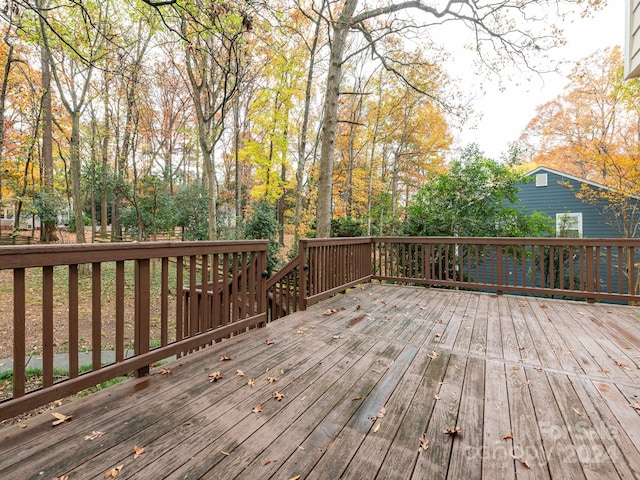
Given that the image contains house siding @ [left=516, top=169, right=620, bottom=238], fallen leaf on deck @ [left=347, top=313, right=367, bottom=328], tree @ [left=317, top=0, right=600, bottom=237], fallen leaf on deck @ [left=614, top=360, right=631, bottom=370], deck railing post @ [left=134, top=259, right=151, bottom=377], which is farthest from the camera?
house siding @ [left=516, top=169, right=620, bottom=238]

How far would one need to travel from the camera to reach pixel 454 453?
54.5 inches

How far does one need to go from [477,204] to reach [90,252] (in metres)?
7.11

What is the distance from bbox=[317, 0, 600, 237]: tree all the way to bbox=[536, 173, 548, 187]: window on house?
198 inches

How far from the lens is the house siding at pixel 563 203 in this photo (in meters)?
9.30

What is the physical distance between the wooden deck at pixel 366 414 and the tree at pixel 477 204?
4128 mm

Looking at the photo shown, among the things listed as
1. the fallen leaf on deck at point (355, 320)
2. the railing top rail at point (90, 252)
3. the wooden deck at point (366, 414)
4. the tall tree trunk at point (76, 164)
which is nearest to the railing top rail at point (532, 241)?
the wooden deck at point (366, 414)

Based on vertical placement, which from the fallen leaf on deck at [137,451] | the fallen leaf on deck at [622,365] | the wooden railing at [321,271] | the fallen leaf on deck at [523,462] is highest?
the wooden railing at [321,271]

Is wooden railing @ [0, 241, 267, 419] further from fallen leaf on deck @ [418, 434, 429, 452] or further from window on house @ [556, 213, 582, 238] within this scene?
window on house @ [556, 213, 582, 238]

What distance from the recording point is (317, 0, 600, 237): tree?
5.81 m

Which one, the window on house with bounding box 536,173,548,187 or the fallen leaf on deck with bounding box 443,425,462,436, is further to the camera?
the window on house with bounding box 536,173,548,187

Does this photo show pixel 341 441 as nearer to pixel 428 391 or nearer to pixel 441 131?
pixel 428 391

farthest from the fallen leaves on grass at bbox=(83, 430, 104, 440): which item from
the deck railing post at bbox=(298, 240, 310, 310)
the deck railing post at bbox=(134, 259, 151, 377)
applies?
the deck railing post at bbox=(298, 240, 310, 310)

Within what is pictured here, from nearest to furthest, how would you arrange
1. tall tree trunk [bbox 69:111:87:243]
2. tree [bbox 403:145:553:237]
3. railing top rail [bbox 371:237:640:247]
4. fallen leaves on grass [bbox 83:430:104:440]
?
1. fallen leaves on grass [bbox 83:430:104:440]
2. railing top rail [bbox 371:237:640:247]
3. tree [bbox 403:145:553:237]
4. tall tree trunk [bbox 69:111:87:243]

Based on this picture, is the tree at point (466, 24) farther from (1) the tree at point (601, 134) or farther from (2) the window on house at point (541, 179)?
(2) the window on house at point (541, 179)
